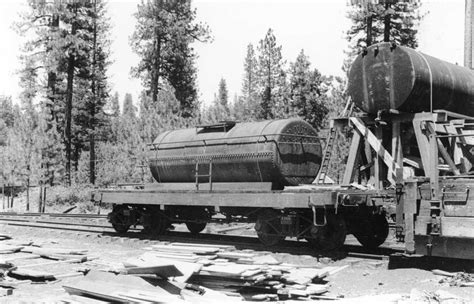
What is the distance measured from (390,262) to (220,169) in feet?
17.4

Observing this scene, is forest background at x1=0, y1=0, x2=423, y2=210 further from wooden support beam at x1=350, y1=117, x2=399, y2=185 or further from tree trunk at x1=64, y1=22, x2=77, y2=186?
wooden support beam at x1=350, y1=117, x2=399, y2=185

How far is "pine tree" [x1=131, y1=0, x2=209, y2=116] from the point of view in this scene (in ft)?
111

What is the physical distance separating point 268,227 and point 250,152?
1.86 metres

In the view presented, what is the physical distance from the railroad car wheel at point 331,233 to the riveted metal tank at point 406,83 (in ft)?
9.12

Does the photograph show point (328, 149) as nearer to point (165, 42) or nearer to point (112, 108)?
point (165, 42)

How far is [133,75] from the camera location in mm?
35125

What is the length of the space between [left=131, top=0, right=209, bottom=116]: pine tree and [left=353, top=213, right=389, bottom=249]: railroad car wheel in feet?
76.1

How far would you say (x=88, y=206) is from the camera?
27.2 meters

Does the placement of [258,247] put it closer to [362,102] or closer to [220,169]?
[220,169]

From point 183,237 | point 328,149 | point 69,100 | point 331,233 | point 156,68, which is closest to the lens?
point 331,233

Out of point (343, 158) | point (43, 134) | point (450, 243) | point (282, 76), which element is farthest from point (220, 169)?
point (282, 76)

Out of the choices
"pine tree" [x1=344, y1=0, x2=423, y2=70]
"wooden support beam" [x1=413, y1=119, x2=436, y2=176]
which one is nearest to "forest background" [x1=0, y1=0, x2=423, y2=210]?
"pine tree" [x1=344, y1=0, x2=423, y2=70]

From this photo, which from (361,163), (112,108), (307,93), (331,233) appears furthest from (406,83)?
(112,108)

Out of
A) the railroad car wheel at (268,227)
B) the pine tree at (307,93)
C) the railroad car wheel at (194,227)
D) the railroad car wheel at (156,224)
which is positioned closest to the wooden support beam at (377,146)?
the railroad car wheel at (268,227)
